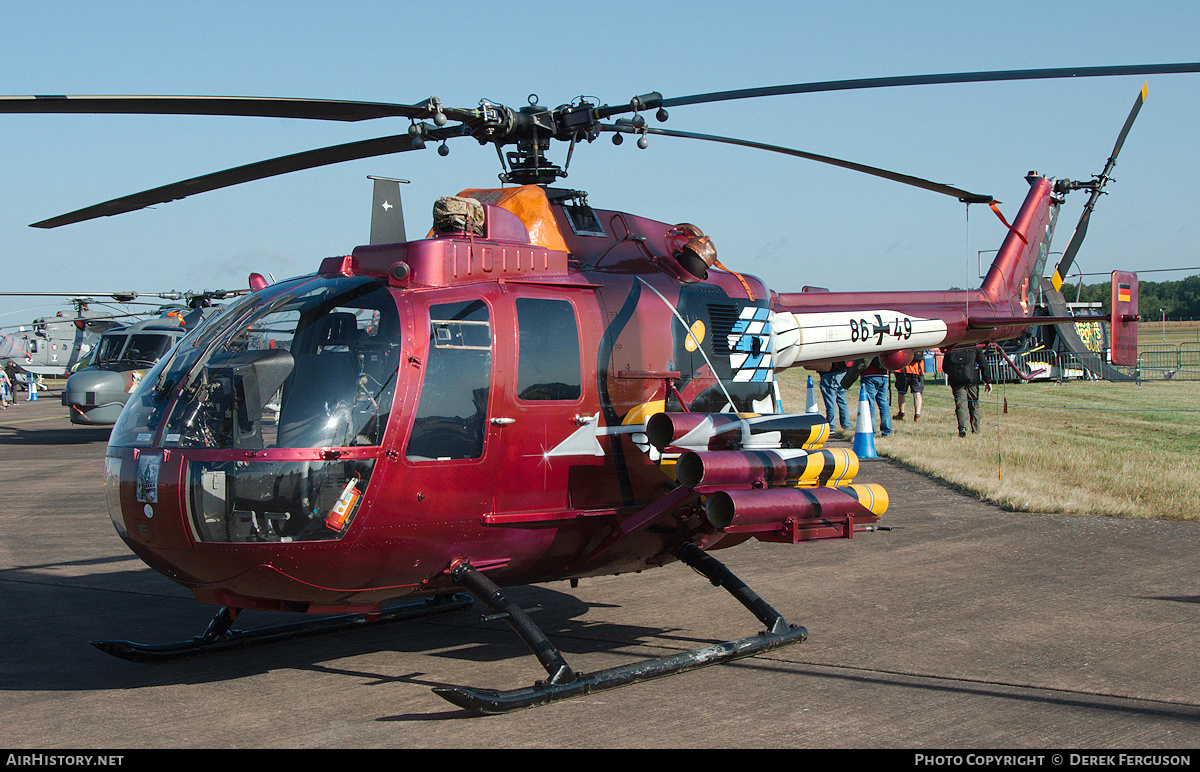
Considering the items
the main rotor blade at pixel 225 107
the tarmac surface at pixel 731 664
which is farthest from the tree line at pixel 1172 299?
the main rotor blade at pixel 225 107

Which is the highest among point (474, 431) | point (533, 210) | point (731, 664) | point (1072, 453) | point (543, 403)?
point (533, 210)

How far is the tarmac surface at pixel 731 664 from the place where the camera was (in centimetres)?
474

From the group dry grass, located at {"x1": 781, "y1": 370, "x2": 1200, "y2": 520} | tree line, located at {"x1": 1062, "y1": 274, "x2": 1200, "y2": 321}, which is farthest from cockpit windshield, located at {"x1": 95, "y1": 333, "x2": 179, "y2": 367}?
tree line, located at {"x1": 1062, "y1": 274, "x2": 1200, "y2": 321}

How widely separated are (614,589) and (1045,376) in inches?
1286

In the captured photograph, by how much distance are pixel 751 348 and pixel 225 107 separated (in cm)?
394

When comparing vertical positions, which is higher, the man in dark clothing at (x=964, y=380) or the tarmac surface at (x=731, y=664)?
the man in dark clothing at (x=964, y=380)

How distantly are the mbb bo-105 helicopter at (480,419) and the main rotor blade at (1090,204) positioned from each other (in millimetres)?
5538

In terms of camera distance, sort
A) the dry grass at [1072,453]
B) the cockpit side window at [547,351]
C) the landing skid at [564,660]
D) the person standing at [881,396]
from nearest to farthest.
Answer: the landing skid at [564,660], the cockpit side window at [547,351], the dry grass at [1072,453], the person standing at [881,396]

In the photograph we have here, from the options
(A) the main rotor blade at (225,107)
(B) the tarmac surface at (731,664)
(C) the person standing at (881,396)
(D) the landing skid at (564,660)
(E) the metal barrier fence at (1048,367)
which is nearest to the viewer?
(A) the main rotor blade at (225,107)

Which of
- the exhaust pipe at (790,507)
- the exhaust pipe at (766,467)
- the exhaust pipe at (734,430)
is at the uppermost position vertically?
the exhaust pipe at (734,430)

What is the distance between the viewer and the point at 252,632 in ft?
21.4

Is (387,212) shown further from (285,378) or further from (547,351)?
(285,378)

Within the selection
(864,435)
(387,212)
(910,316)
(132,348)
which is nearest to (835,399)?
(864,435)

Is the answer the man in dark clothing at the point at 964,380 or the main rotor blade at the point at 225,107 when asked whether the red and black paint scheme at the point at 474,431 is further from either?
the man in dark clothing at the point at 964,380
